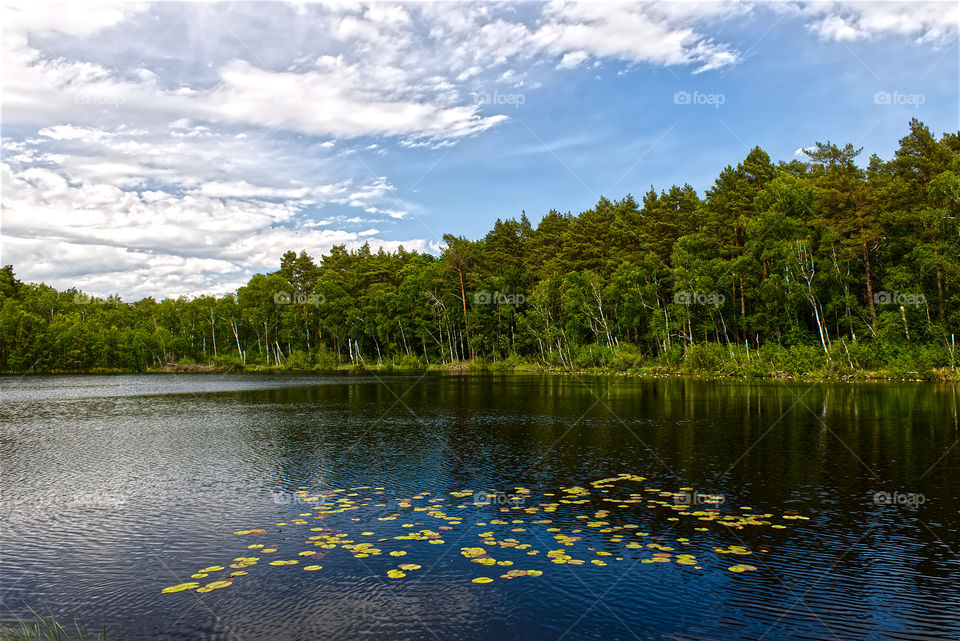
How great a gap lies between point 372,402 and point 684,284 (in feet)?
123

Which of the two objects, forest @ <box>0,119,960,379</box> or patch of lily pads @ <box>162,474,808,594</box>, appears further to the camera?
forest @ <box>0,119,960,379</box>

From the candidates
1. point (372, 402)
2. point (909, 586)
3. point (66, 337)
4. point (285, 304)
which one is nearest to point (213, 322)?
point (285, 304)

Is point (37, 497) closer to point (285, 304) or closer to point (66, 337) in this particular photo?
point (285, 304)

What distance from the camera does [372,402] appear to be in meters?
43.2
